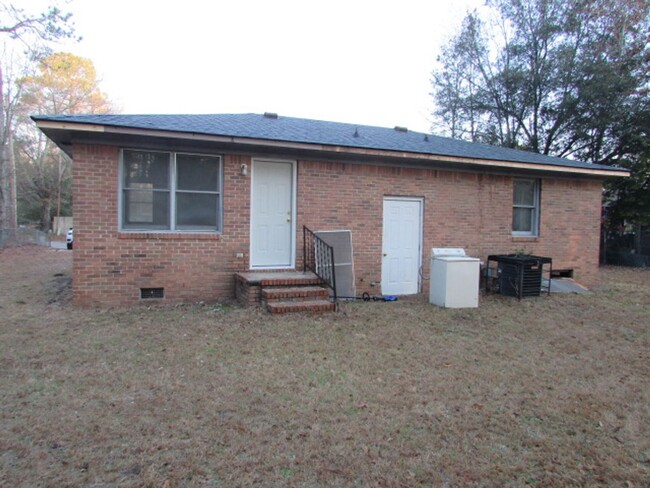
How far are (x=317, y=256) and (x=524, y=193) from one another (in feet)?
18.3

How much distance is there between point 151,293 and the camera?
24.3ft

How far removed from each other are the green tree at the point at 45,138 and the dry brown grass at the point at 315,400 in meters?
31.9

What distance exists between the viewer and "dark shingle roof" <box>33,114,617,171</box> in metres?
7.04

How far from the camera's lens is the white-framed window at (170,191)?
7301 mm

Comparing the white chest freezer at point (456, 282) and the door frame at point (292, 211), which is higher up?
Result: the door frame at point (292, 211)

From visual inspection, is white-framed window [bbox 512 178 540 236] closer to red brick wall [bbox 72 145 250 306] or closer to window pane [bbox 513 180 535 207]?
window pane [bbox 513 180 535 207]

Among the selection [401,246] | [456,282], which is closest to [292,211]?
[401,246]

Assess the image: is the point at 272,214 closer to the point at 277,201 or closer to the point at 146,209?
the point at 277,201

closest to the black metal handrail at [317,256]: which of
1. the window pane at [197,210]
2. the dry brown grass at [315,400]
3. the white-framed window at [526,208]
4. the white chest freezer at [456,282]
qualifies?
the dry brown grass at [315,400]

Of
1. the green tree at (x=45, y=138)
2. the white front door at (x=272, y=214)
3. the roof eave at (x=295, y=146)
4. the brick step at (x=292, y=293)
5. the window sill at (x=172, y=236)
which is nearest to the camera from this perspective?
the roof eave at (x=295, y=146)

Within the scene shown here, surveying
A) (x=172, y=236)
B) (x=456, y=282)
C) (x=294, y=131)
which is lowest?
(x=456, y=282)

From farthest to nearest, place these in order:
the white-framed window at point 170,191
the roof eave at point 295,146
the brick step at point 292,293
A: the white-framed window at point 170,191 → the brick step at point 292,293 → the roof eave at point 295,146

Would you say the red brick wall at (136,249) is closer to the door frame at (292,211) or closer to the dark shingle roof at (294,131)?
A: the door frame at (292,211)

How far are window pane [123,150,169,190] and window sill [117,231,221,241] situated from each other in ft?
2.57
